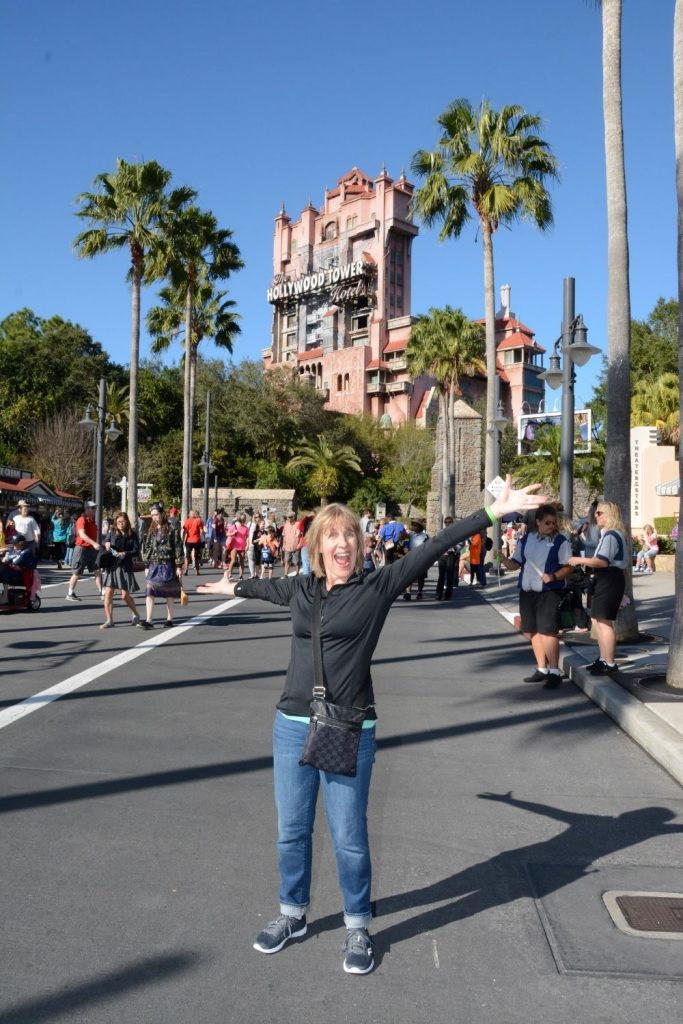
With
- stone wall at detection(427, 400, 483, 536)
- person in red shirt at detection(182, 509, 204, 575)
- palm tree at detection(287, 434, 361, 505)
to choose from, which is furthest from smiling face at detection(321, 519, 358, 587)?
palm tree at detection(287, 434, 361, 505)

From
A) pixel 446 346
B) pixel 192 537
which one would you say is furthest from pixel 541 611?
pixel 446 346

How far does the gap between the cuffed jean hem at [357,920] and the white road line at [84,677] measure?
2463 mm

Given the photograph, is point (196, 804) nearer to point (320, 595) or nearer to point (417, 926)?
point (417, 926)

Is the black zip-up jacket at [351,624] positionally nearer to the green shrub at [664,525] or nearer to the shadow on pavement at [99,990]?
the shadow on pavement at [99,990]

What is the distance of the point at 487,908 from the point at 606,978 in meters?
0.64

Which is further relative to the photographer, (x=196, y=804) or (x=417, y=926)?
(x=196, y=804)

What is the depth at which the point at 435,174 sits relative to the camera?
26.8 metres

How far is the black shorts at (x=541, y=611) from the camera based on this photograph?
879cm

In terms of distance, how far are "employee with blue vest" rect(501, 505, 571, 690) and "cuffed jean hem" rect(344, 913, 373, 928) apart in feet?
18.8

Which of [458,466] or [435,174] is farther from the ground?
[435,174]

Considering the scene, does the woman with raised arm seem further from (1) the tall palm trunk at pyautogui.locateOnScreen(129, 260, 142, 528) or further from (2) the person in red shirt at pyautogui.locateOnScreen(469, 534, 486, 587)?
(1) the tall palm trunk at pyautogui.locateOnScreen(129, 260, 142, 528)

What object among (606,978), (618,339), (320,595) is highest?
(618,339)

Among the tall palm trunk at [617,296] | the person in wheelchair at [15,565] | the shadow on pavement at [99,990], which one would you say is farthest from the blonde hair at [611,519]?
the person in wheelchair at [15,565]

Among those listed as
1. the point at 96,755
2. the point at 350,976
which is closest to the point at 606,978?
the point at 350,976
